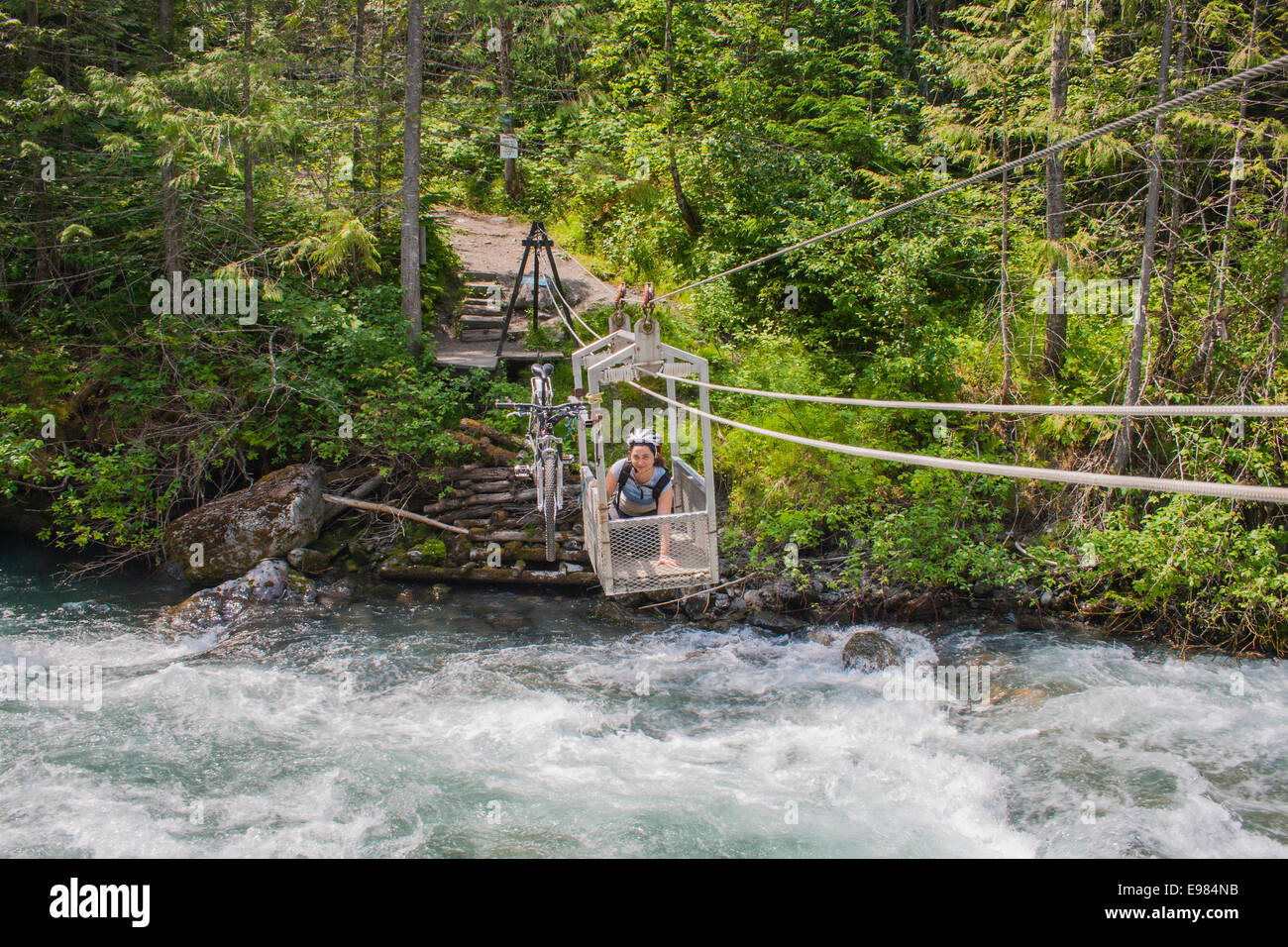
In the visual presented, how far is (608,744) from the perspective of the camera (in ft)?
25.8

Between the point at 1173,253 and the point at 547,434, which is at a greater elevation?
the point at 1173,253

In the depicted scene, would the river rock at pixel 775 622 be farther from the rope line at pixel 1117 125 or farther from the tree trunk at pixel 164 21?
the tree trunk at pixel 164 21

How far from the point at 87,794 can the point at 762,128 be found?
46.9 feet

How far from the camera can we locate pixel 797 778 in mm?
7406

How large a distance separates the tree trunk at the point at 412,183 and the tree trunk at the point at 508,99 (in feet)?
4.78

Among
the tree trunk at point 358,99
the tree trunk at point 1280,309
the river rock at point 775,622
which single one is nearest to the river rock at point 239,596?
the river rock at point 775,622

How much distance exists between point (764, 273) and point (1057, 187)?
5.36m

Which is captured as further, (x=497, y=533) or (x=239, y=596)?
(x=497, y=533)

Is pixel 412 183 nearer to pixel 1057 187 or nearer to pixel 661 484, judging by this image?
pixel 661 484

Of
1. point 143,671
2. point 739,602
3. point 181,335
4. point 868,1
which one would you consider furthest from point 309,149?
point 868,1

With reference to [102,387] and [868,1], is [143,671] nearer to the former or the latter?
[102,387]

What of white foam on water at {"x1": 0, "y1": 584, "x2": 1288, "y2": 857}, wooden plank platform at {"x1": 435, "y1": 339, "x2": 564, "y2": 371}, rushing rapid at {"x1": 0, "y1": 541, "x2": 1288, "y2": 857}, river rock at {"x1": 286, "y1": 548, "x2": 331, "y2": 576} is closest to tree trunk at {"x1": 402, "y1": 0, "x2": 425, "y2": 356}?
wooden plank platform at {"x1": 435, "y1": 339, "x2": 564, "y2": 371}

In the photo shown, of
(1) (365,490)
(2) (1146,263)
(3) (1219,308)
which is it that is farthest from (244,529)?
(3) (1219,308)

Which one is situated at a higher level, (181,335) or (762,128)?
(762,128)
